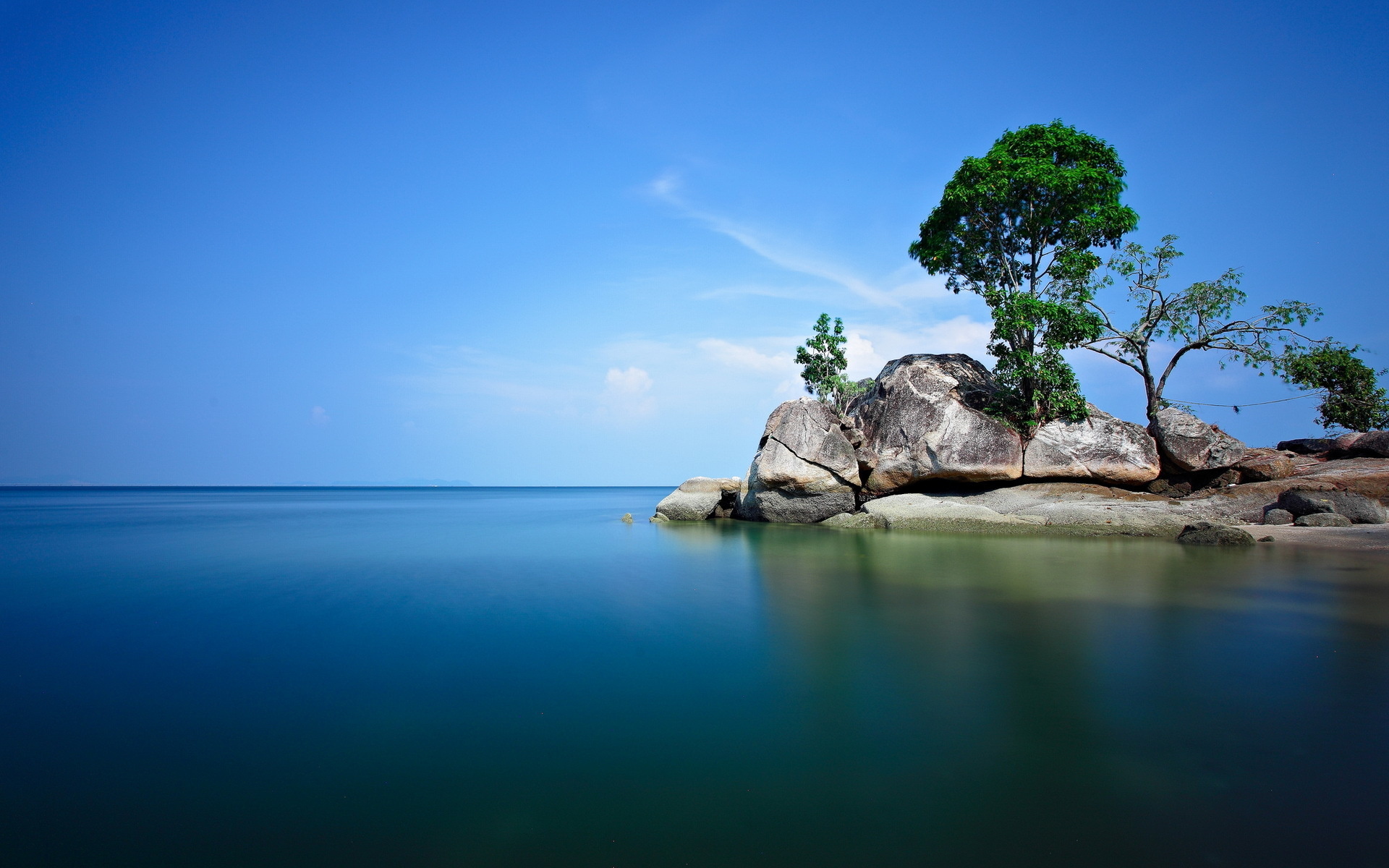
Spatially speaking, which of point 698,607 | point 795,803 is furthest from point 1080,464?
point 795,803

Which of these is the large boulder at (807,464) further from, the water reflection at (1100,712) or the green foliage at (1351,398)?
the green foliage at (1351,398)

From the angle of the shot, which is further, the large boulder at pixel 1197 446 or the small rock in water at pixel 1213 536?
the large boulder at pixel 1197 446

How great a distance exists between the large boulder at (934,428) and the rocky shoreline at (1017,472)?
0.05 meters

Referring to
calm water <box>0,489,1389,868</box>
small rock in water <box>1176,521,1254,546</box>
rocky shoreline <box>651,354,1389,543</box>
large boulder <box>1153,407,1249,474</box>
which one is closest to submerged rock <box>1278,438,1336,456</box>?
rocky shoreline <box>651,354,1389,543</box>

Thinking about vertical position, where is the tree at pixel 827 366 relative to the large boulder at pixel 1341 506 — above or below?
above

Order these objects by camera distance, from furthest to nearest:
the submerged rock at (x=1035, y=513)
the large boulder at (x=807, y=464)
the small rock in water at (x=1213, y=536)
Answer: the large boulder at (x=807, y=464) < the submerged rock at (x=1035, y=513) < the small rock in water at (x=1213, y=536)

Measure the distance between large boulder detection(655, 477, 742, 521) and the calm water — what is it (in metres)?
14.3

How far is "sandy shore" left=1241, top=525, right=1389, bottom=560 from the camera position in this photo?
549 inches

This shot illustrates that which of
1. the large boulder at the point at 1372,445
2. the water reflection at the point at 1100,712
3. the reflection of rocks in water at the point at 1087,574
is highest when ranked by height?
the large boulder at the point at 1372,445

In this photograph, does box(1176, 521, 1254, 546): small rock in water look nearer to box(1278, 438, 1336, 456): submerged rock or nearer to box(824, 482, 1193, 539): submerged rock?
box(824, 482, 1193, 539): submerged rock

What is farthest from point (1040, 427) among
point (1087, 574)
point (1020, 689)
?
point (1020, 689)

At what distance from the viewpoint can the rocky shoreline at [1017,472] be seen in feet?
57.6

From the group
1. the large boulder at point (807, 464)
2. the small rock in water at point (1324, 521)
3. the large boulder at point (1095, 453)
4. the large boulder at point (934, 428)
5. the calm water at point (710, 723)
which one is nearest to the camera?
the calm water at point (710, 723)

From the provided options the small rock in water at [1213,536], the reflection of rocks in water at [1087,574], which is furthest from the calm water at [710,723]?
the small rock in water at [1213,536]
